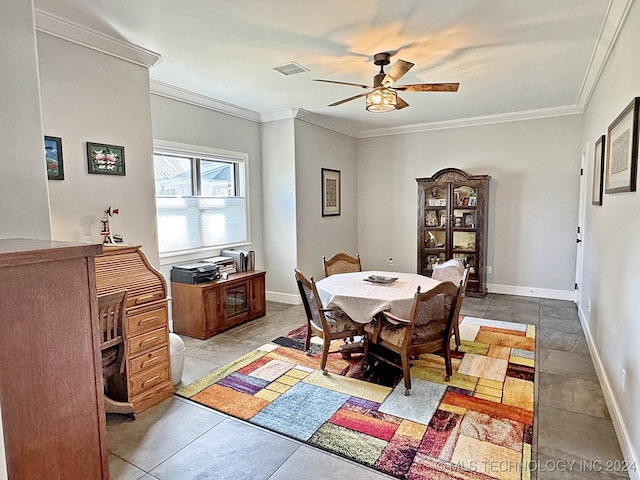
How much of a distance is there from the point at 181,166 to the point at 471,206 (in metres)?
4.02

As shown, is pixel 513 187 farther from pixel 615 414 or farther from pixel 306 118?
pixel 615 414

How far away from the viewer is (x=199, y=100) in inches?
176

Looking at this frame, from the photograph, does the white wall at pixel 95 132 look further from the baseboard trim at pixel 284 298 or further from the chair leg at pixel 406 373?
the baseboard trim at pixel 284 298

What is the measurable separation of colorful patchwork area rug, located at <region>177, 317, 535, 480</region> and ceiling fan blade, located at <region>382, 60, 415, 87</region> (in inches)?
93.5

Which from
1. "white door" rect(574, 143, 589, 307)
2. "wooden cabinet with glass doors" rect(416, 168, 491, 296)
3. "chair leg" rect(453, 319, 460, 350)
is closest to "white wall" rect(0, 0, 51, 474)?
"chair leg" rect(453, 319, 460, 350)

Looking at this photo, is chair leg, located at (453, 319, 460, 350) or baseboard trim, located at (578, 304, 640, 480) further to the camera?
chair leg, located at (453, 319, 460, 350)

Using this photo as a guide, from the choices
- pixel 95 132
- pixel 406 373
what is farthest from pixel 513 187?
pixel 95 132

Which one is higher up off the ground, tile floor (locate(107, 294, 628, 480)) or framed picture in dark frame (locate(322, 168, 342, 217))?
framed picture in dark frame (locate(322, 168, 342, 217))

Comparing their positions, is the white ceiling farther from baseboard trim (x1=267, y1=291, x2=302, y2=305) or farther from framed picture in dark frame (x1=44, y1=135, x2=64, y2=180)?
baseboard trim (x1=267, y1=291, x2=302, y2=305)

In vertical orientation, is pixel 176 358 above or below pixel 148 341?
below

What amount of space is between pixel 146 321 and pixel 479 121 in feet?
17.3

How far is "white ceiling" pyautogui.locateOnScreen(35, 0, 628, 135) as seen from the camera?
2.51 m

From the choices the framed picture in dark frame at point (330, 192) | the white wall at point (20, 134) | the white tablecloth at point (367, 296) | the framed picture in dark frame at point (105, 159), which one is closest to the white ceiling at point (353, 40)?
the framed picture in dark frame at point (105, 159)

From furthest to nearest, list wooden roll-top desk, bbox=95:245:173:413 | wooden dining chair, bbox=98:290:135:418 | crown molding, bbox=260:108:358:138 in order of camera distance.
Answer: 1. crown molding, bbox=260:108:358:138
2. wooden roll-top desk, bbox=95:245:173:413
3. wooden dining chair, bbox=98:290:135:418
